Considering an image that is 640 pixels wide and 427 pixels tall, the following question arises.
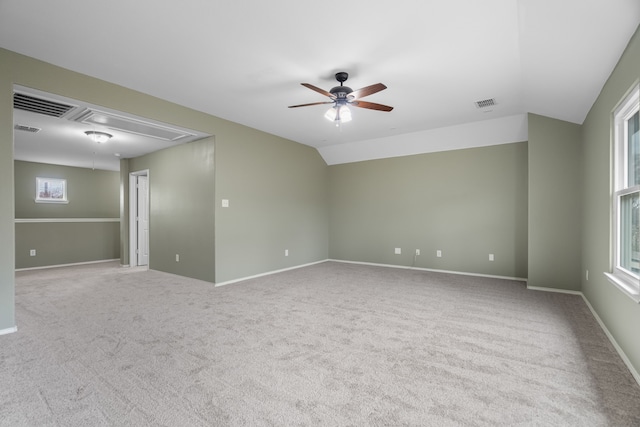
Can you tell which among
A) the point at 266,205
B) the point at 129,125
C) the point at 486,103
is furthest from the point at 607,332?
the point at 129,125

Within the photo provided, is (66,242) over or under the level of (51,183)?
under

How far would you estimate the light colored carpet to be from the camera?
5.63 ft

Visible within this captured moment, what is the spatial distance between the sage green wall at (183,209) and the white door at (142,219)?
0.64m

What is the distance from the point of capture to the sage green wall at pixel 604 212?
86.7 inches

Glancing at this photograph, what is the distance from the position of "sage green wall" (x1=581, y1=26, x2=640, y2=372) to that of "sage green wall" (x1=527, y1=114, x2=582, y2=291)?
0.71 feet

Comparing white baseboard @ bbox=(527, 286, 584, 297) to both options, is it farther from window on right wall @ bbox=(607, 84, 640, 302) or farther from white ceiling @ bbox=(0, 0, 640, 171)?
white ceiling @ bbox=(0, 0, 640, 171)

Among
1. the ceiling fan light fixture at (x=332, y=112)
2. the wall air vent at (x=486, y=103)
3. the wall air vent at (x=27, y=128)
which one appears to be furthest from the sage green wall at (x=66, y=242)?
the wall air vent at (x=486, y=103)

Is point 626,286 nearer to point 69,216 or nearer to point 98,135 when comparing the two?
A: point 98,135

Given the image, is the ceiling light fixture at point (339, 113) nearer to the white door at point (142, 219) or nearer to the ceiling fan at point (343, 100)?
the ceiling fan at point (343, 100)

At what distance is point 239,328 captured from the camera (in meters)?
2.97

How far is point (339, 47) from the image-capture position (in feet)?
8.92

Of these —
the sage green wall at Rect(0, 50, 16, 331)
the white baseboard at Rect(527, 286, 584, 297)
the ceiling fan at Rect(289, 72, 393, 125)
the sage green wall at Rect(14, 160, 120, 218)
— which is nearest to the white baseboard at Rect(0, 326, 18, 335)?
the sage green wall at Rect(0, 50, 16, 331)

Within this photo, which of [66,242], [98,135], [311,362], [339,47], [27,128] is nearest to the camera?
[311,362]

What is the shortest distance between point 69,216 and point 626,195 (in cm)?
1005
